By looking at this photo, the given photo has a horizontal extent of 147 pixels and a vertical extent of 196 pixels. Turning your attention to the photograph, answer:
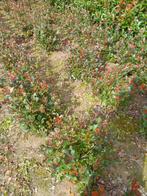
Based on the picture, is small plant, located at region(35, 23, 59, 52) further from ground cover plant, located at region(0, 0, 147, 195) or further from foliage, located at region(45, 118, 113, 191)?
foliage, located at region(45, 118, 113, 191)

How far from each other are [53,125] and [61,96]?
1.13m

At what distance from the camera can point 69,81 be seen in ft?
21.2

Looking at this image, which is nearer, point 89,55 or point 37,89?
point 37,89

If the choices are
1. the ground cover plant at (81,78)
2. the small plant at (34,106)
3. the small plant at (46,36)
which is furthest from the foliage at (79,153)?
the small plant at (46,36)

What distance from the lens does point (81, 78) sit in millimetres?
6277

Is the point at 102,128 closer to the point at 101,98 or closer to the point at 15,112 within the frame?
the point at 101,98

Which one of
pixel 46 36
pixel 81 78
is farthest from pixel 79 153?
pixel 46 36

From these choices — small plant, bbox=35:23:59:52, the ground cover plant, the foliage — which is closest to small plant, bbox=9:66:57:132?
the ground cover plant

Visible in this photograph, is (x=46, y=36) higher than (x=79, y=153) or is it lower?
higher

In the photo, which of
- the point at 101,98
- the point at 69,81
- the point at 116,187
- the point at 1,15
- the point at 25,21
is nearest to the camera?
the point at 116,187

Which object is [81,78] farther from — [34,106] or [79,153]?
[79,153]

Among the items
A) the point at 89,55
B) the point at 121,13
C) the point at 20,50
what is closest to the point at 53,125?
the point at 89,55

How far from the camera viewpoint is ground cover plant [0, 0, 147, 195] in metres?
4.37

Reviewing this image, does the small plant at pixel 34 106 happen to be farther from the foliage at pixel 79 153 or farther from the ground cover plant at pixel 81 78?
the foliage at pixel 79 153
